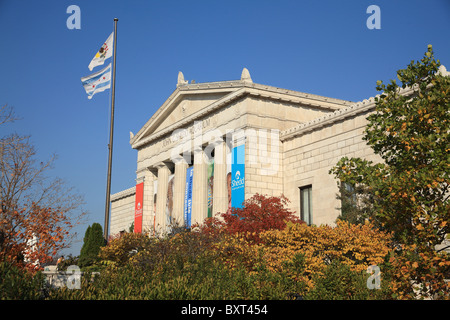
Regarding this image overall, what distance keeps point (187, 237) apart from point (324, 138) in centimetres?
1483

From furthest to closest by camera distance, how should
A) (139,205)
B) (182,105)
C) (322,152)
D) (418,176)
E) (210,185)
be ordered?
(139,205) < (182,105) < (210,185) < (322,152) < (418,176)

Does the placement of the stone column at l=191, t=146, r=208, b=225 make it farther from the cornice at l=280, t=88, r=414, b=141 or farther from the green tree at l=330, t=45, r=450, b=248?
the green tree at l=330, t=45, r=450, b=248

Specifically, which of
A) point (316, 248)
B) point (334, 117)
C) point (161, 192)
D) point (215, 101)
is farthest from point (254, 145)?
point (161, 192)

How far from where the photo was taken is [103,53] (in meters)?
31.1

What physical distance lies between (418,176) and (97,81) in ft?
78.1

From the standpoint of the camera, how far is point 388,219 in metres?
12.5

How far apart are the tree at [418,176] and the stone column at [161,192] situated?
110 ft

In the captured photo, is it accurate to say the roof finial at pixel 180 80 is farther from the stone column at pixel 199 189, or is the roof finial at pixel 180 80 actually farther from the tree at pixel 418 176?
the tree at pixel 418 176

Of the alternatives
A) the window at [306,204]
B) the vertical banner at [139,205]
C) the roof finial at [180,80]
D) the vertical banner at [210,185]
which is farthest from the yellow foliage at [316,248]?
the vertical banner at [139,205]

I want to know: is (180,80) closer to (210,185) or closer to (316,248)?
(210,185)

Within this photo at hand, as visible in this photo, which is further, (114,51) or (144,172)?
(144,172)
